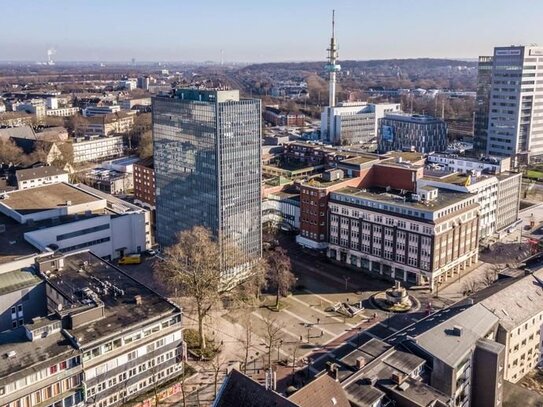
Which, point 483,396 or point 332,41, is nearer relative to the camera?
point 483,396

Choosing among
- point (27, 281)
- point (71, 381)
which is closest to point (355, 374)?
point (71, 381)

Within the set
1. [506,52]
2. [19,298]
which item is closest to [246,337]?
[19,298]

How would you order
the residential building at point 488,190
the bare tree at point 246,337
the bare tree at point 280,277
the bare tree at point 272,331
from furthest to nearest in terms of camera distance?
the residential building at point 488,190 < the bare tree at point 280,277 < the bare tree at point 272,331 < the bare tree at point 246,337

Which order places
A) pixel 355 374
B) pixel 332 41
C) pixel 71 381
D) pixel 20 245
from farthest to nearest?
pixel 332 41, pixel 20 245, pixel 71 381, pixel 355 374

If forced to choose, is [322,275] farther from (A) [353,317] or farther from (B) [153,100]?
(B) [153,100]

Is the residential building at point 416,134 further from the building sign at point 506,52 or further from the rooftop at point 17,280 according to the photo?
the rooftop at point 17,280

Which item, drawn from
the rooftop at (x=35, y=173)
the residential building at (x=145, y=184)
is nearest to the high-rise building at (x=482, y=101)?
the residential building at (x=145, y=184)
